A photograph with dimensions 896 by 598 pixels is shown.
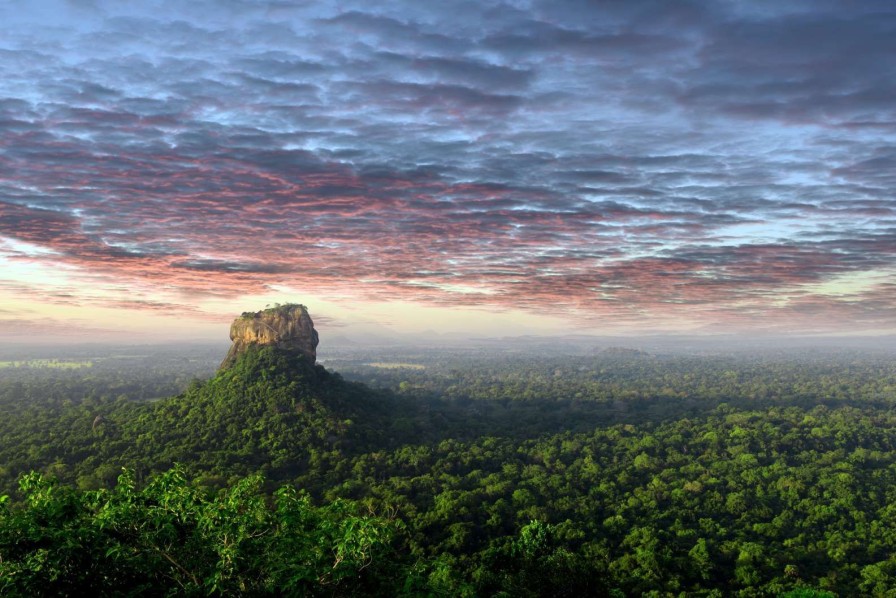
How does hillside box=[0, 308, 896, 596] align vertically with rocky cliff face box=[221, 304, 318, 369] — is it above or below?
below

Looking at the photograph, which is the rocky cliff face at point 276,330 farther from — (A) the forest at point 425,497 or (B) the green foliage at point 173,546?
(B) the green foliage at point 173,546

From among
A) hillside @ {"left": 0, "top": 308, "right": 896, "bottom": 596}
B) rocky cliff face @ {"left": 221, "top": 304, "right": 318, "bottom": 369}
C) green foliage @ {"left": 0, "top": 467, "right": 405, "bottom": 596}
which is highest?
rocky cliff face @ {"left": 221, "top": 304, "right": 318, "bottom": 369}

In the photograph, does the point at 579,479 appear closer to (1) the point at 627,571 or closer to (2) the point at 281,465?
(1) the point at 627,571

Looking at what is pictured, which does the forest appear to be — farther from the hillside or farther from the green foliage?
the hillside

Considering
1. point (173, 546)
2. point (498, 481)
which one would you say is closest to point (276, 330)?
point (498, 481)

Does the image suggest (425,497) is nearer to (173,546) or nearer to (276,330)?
(173,546)

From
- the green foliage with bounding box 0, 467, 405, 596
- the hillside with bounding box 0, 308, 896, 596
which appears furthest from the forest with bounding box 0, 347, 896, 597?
the hillside with bounding box 0, 308, 896, 596
